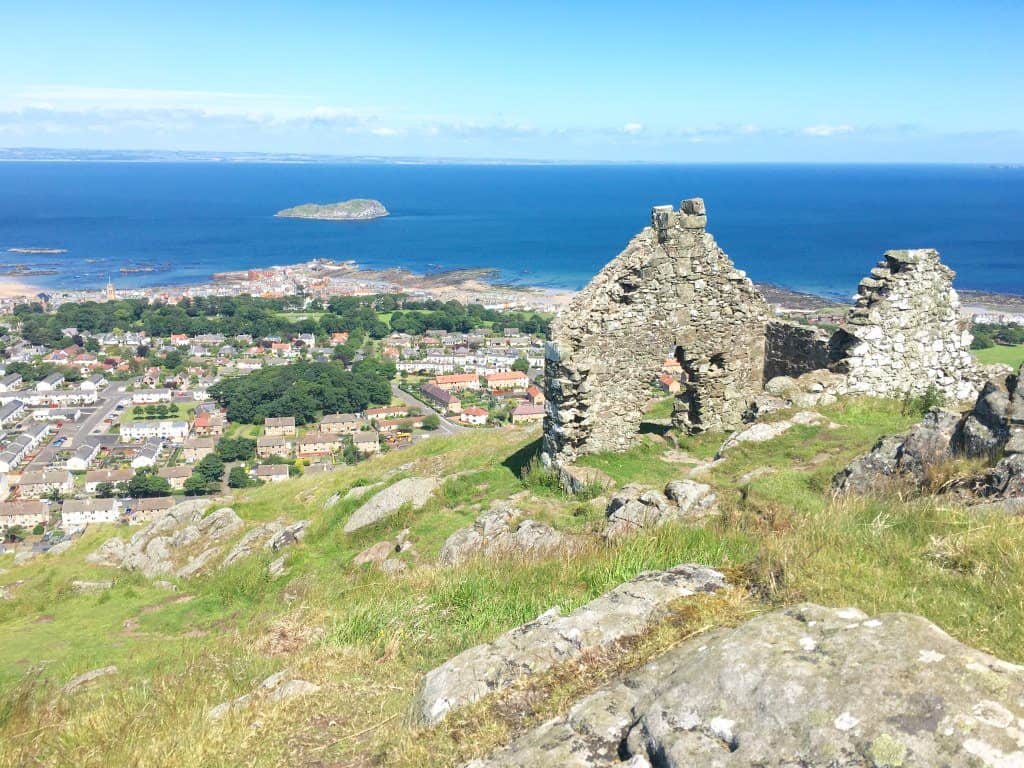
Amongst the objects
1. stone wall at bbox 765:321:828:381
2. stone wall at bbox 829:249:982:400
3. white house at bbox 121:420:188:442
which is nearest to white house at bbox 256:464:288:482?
white house at bbox 121:420:188:442

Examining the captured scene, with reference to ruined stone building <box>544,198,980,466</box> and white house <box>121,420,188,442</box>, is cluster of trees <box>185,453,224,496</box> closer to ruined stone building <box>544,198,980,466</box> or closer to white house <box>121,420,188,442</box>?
white house <box>121,420,188,442</box>

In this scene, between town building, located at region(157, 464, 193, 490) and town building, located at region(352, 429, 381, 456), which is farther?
town building, located at region(352, 429, 381, 456)

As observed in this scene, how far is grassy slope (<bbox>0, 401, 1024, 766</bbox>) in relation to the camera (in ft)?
14.9

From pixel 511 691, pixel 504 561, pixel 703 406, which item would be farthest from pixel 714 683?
pixel 703 406

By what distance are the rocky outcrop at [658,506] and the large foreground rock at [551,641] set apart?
3.24 metres

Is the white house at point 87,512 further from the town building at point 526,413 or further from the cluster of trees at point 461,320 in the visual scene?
the cluster of trees at point 461,320

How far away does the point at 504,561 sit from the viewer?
26.5 feet

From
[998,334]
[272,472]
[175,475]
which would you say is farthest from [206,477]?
[998,334]

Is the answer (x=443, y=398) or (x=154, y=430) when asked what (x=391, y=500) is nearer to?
(x=443, y=398)

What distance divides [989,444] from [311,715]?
769 centimetres

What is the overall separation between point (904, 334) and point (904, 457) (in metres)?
7.51

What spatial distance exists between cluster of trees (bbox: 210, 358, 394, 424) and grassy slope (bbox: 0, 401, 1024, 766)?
68.1 metres

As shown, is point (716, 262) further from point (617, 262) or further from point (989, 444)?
point (989, 444)

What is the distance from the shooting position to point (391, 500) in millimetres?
14562
